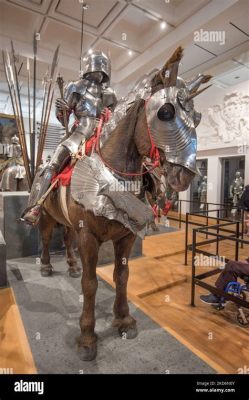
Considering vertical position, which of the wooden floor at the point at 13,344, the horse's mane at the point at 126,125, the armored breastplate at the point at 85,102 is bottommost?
the wooden floor at the point at 13,344

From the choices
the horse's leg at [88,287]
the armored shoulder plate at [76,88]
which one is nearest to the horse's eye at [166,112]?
the horse's leg at [88,287]

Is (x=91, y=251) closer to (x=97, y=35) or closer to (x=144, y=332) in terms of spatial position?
(x=144, y=332)

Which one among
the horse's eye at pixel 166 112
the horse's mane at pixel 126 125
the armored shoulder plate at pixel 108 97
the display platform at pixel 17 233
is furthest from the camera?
the display platform at pixel 17 233

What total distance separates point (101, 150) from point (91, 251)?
2.40 ft

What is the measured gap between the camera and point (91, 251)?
1793 millimetres

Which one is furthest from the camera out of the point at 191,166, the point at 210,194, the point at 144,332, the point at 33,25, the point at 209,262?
the point at 210,194

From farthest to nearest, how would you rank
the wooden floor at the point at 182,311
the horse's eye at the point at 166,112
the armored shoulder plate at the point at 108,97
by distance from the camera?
the armored shoulder plate at the point at 108,97 < the wooden floor at the point at 182,311 < the horse's eye at the point at 166,112

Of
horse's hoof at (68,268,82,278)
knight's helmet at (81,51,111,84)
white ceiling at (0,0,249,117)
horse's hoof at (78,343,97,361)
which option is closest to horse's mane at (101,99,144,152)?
knight's helmet at (81,51,111,84)

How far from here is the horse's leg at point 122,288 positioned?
2.05m

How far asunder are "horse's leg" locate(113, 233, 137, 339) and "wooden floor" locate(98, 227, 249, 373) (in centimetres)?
33

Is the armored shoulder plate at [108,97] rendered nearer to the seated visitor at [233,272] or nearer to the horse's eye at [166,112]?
the horse's eye at [166,112]

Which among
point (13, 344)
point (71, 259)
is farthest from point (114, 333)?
point (71, 259)

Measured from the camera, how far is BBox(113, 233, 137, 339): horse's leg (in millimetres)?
2051
